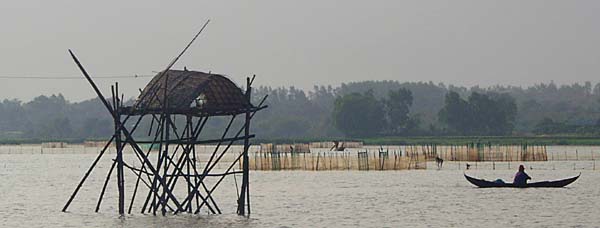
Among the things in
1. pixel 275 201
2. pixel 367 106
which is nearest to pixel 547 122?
pixel 367 106

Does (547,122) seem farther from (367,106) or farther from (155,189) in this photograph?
(155,189)

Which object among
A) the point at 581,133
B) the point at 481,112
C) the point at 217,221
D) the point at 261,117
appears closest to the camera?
the point at 217,221

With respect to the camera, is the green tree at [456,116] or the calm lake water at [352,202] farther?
the green tree at [456,116]

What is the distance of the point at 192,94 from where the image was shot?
30281 mm

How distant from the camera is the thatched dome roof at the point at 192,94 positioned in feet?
99.7

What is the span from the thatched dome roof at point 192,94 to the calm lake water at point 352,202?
3.09m

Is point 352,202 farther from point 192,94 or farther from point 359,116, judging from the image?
point 359,116

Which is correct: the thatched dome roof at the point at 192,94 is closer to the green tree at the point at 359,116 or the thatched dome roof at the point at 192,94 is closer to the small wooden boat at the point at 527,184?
the small wooden boat at the point at 527,184

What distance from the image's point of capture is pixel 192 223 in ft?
105

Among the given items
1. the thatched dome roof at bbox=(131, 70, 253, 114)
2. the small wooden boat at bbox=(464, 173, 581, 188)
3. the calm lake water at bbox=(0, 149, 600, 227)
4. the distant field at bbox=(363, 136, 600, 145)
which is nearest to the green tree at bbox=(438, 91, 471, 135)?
the distant field at bbox=(363, 136, 600, 145)

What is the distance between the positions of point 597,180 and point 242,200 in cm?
2396

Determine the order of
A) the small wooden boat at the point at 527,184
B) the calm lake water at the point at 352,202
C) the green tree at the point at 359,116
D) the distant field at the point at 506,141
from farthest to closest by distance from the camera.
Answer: the green tree at the point at 359,116, the distant field at the point at 506,141, the small wooden boat at the point at 527,184, the calm lake water at the point at 352,202

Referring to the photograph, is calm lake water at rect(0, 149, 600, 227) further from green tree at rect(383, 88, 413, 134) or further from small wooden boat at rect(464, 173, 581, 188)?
green tree at rect(383, 88, 413, 134)

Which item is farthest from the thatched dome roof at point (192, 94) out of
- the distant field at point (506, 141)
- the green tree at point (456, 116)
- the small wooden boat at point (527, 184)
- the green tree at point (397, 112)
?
the green tree at point (397, 112)
